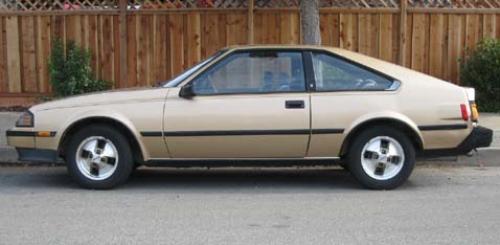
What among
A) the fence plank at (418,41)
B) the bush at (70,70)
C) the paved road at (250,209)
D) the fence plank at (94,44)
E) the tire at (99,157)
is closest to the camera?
the paved road at (250,209)

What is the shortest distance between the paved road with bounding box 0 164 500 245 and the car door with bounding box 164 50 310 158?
47 centimetres

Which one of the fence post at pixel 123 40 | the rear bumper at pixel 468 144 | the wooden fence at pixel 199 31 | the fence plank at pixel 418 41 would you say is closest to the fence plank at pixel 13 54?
the wooden fence at pixel 199 31

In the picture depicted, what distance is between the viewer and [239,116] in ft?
25.0

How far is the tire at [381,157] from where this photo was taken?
7738mm

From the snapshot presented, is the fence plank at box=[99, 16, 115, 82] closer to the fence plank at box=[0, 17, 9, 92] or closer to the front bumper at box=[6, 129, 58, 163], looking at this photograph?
the fence plank at box=[0, 17, 9, 92]

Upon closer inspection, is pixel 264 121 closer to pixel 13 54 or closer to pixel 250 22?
pixel 250 22

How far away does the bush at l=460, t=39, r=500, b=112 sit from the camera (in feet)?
40.8

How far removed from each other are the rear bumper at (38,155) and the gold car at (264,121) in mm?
11

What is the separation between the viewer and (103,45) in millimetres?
13031

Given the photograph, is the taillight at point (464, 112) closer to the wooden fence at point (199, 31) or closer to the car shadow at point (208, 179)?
the car shadow at point (208, 179)

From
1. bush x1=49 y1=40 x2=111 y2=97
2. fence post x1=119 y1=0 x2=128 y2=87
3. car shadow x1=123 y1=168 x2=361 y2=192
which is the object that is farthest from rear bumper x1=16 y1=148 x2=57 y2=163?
fence post x1=119 y1=0 x2=128 y2=87

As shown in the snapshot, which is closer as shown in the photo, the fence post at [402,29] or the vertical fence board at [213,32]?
the fence post at [402,29]

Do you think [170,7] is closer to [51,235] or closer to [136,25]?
[136,25]

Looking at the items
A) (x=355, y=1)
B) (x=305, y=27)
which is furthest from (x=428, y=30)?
(x=305, y=27)
